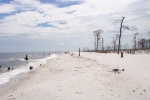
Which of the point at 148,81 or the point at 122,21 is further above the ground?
the point at 122,21

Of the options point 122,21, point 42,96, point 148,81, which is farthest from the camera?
point 122,21

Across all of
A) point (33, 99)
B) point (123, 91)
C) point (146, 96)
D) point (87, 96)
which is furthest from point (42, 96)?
point (146, 96)

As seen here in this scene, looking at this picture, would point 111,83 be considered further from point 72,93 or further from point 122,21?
point 122,21

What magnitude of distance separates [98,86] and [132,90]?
6.76ft

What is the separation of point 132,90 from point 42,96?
475 cm

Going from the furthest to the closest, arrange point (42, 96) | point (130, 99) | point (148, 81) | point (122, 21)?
point (122, 21)
point (148, 81)
point (42, 96)
point (130, 99)

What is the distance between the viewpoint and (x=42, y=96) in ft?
32.3

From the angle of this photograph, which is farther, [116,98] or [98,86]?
[98,86]

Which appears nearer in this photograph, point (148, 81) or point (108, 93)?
point (108, 93)

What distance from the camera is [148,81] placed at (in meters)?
10.8

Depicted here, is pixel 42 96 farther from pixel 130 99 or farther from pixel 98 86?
pixel 130 99

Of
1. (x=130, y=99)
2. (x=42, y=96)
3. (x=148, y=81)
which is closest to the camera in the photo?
(x=130, y=99)

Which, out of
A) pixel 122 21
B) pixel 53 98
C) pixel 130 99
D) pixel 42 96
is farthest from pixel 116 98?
pixel 122 21

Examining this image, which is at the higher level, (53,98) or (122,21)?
(122,21)
